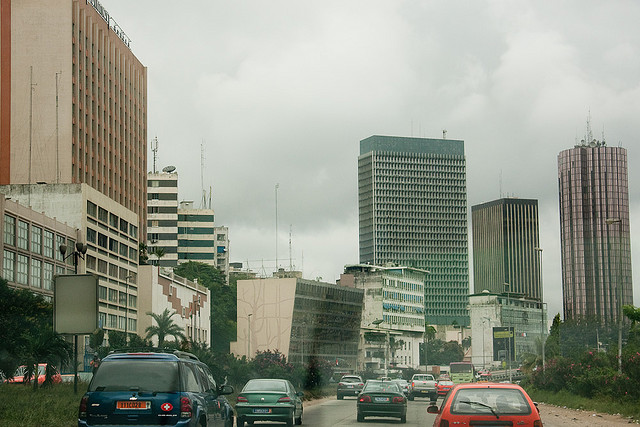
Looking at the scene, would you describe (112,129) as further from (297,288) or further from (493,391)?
(493,391)

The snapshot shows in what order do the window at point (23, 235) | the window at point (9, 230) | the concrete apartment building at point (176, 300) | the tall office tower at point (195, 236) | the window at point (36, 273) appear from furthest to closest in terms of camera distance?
the tall office tower at point (195, 236) → the concrete apartment building at point (176, 300) → the window at point (36, 273) → the window at point (23, 235) → the window at point (9, 230)

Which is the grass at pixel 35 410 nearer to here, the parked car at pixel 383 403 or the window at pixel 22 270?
the parked car at pixel 383 403

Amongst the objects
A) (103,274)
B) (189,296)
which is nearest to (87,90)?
(103,274)

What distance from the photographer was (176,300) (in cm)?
12888

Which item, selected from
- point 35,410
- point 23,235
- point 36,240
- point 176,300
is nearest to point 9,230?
point 23,235

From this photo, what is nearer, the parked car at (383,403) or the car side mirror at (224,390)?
the car side mirror at (224,390)

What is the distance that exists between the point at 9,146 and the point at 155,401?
293ft

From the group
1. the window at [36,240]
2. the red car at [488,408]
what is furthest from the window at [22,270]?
the red car at [488,408]

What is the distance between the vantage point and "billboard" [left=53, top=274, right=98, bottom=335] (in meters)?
30.1

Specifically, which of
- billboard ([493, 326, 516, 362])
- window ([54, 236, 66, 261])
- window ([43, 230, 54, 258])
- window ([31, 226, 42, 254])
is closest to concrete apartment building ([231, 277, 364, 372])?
billboard ([493, 326, 516, 362])

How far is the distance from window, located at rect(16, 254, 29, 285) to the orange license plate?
64240 mm

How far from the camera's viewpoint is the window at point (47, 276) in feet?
276

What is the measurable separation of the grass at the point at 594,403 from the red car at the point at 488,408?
21156mm

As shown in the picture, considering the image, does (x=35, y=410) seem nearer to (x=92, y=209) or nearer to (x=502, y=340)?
(x=92, y=209)
